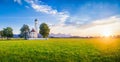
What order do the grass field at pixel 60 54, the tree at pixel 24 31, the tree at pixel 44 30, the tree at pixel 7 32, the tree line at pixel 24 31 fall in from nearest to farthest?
the grass field at pixel 60 54
the tree at pixel 44 30
the tree line at pixel 24 31
the tree at pixel 7 32
the tree at pixel 24 31

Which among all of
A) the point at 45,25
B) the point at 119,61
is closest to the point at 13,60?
the point at 119,61

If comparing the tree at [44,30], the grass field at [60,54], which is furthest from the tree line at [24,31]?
the grass field at [60,54]

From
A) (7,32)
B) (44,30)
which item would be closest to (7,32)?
(7,32)

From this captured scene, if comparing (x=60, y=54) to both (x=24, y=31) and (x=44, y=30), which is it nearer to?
(x=44, y=30)

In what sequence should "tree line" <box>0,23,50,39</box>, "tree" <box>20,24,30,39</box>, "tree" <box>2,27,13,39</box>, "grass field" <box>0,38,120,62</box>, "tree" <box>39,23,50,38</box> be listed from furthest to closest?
"tree" <box>20,24,30,39</box> < "tree" <box>2,27,13,39</box> < "tree line" <box>0,23,50,39</box> < "tree" <box>39,23,50,38</box> < "grass field" <box>0,38,120,62</box>

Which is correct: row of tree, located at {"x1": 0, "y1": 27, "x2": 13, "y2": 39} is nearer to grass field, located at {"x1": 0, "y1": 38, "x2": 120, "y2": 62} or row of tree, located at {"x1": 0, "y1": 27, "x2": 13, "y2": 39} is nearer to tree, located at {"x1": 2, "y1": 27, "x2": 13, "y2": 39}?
tree, located at {"x1": 2, "y1": 27, "x2": 13, "y2": 39}

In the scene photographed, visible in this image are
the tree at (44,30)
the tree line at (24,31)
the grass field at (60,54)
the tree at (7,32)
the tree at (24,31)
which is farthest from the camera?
the tree at (24,31)

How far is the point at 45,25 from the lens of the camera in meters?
141

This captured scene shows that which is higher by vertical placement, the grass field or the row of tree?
the row of tree

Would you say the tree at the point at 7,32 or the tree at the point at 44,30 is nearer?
the tree at the point at 44,30

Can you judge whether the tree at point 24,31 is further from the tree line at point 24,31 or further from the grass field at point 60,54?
the grass field at point 60,54

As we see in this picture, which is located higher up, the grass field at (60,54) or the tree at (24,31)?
the tree at (24,31)

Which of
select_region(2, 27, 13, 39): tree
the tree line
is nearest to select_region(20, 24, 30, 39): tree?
the tree line

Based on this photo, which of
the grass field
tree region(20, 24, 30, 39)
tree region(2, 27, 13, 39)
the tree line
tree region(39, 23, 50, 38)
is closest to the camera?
the grass field
